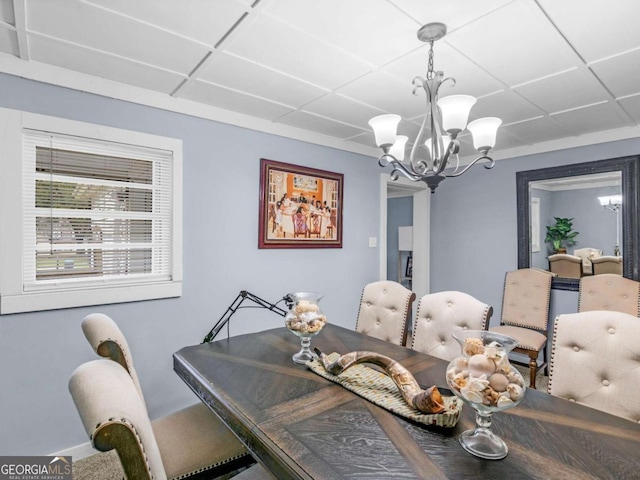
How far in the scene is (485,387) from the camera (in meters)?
0.89

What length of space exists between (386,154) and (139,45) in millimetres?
1460

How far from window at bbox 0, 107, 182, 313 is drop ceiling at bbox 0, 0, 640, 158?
1.09 feet

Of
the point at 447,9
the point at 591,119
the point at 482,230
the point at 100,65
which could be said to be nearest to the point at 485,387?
the point at 447,9

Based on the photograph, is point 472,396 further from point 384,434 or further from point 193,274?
point 193,274

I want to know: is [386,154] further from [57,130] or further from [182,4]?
[57,130]

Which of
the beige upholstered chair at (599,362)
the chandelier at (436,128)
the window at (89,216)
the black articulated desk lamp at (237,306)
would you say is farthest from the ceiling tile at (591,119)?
the window at (89,216)

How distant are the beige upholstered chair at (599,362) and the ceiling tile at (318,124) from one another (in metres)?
2.27

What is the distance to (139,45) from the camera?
5.96 feet

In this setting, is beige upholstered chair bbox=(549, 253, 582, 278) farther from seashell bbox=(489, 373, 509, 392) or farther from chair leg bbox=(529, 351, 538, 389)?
seashell bbox=(489, 373, 509, 392)

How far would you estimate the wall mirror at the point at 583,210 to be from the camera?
9.80 feet

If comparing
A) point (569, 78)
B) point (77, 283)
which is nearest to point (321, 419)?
point (77, 283)

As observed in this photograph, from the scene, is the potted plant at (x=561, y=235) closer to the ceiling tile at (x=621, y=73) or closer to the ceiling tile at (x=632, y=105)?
the ceiling tile at (x=632, y=105)

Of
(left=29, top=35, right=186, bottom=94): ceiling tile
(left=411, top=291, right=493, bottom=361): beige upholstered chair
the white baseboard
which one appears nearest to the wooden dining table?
(left=411, top=291, right=493, bottom=361): beige upholstered chair

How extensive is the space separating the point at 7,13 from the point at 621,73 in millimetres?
3334
